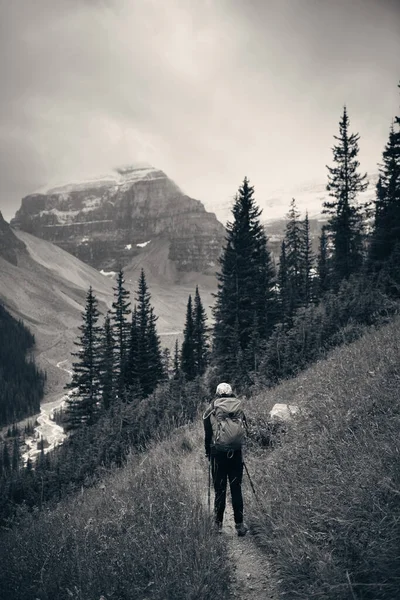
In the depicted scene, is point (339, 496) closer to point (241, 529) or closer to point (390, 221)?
point (241, 529)

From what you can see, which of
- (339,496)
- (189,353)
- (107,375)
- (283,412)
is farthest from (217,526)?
(189,353)

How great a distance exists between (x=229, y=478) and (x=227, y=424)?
85 centimetres

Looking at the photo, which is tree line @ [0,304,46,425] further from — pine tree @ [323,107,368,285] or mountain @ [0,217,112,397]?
pine tree @ [323,107,368,285]

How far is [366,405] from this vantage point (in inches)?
206

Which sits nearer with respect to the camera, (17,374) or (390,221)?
(390,221)

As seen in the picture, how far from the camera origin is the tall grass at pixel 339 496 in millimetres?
3055

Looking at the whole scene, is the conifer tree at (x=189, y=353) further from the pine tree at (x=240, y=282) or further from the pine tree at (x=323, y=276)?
the pine tree at (x=323, y=276)

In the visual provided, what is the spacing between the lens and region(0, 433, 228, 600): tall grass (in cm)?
376

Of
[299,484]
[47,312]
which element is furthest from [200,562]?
[47,312]

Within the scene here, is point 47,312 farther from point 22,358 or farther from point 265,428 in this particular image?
point 265,428

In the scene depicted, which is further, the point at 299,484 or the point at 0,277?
the point at 0,277

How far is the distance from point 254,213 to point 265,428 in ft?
91.5

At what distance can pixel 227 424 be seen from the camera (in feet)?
16.6

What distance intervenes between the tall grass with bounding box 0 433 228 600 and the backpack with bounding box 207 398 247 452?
89 centimetres
